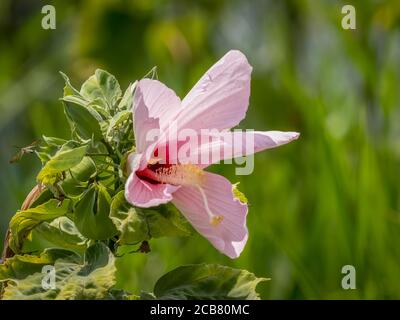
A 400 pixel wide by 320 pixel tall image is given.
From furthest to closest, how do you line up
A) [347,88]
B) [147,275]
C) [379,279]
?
[347,88], [147,275], [379,279]

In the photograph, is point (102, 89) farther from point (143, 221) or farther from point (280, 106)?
point (280, 106)

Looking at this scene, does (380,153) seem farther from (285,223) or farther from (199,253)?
→ (199,253)

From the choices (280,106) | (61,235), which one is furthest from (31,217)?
(280,106)

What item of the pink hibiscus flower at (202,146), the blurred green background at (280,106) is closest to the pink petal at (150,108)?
the pink hibiscus flower at (202,146)

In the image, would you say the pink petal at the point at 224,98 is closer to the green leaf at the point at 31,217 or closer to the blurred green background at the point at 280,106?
the green leaf at the point at 31,217

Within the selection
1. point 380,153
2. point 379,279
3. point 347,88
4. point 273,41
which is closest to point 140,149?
point 379,279

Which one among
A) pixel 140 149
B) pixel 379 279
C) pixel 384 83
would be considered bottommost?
pixel 379 279

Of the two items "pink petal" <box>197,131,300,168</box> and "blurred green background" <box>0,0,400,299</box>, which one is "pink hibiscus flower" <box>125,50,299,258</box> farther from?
"blurred green background" <box>0,0,400,299</box>
